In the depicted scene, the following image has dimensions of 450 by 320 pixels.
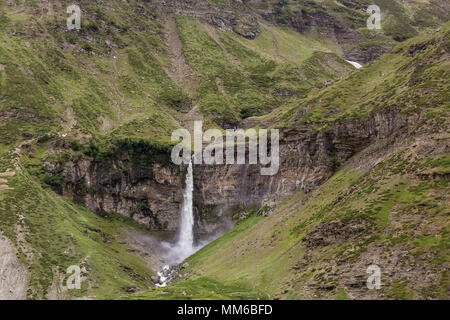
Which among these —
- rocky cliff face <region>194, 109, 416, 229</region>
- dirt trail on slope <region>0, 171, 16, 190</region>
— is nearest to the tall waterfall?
rocky cliff face <region>194, 109, 416, 229</region>

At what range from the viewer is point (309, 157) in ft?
362

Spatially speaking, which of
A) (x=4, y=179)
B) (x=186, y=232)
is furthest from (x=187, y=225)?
(x=4, y=179)

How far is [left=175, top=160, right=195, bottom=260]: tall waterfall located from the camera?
130500 millimetres

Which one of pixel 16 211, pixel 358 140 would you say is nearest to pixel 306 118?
pixel 358 140

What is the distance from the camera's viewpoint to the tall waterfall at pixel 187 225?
13050cm

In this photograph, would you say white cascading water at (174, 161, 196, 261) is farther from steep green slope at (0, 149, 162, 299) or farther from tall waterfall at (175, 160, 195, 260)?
steep green slope at (0, 149, 162, 299)

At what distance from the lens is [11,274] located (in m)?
83.8

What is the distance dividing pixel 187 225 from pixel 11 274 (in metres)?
61.3

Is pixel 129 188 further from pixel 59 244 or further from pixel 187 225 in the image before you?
pixel 59 244

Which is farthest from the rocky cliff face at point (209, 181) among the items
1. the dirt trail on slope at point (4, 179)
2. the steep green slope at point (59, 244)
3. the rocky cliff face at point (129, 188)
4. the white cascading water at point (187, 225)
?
the dirt trail on slope at point (4, 179)

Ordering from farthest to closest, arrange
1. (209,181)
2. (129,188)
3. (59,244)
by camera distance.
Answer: (129,188), (209,181), (59,244)

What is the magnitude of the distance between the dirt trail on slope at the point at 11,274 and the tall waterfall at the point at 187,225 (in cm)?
4849

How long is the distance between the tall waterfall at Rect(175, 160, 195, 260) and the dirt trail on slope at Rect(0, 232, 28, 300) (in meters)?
48.5
